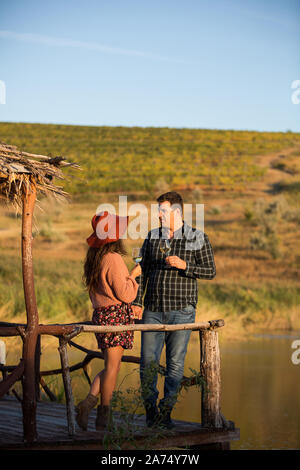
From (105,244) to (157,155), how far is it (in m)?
49.3

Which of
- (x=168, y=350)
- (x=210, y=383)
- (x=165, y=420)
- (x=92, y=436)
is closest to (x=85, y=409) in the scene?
(x=92, y=436)

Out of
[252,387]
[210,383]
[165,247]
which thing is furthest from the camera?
[252,387]

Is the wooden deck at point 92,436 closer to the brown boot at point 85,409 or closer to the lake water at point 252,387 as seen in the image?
the brown boot at point 85,409

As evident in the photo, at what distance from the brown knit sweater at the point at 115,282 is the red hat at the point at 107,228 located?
12cm

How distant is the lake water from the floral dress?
3.21 metres

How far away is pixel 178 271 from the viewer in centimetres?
586

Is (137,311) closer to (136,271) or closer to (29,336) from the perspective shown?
(136,271)

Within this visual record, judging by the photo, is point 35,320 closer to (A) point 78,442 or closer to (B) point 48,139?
(A) point 78,442

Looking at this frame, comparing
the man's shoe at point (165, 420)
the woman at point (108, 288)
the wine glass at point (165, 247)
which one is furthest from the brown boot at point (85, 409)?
the wine glass at point (165, 247)

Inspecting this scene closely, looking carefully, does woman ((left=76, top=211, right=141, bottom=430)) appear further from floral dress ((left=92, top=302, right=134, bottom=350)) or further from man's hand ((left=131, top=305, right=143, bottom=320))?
man's hand ((left=131, top=305, right=143, bottom=320))

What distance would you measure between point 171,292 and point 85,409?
1.05 metres

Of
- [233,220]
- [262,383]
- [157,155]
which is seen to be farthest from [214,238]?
[157,155]

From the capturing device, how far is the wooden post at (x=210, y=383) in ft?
20.4

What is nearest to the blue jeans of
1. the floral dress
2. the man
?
the man
